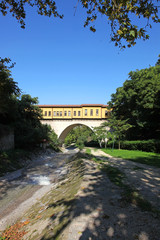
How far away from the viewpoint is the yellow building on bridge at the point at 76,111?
3803cm

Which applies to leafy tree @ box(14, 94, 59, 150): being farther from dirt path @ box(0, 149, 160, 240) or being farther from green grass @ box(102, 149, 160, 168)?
dirt path @ box(0, 149, 160, 240)

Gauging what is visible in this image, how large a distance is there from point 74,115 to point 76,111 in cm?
128

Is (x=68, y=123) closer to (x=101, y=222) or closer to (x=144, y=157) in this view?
(x=144, y=157)

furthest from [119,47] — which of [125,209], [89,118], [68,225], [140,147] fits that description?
[89,118]

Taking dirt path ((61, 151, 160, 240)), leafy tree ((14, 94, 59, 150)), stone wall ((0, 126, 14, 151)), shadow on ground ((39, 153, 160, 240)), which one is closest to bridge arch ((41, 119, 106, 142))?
leafy tree ((14, 94, 59, 150))

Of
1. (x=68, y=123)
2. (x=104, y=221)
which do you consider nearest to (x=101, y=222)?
(x=104, y=221)

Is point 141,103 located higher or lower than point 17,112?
higher

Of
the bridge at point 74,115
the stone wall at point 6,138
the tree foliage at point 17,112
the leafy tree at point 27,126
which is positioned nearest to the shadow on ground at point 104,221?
the tree foliage at point 17,112

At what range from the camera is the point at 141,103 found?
74.4 ft

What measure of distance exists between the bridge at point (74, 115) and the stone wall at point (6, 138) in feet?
77.8

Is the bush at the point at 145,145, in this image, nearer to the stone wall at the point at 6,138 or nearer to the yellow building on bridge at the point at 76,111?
the yellow building on bridge at the point at 76,111

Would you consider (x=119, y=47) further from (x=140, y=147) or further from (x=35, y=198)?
(x=140, y=147)

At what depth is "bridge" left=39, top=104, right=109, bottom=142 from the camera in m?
38.0

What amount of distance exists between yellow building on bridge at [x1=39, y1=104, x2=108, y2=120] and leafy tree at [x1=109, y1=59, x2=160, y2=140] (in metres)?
5.35
